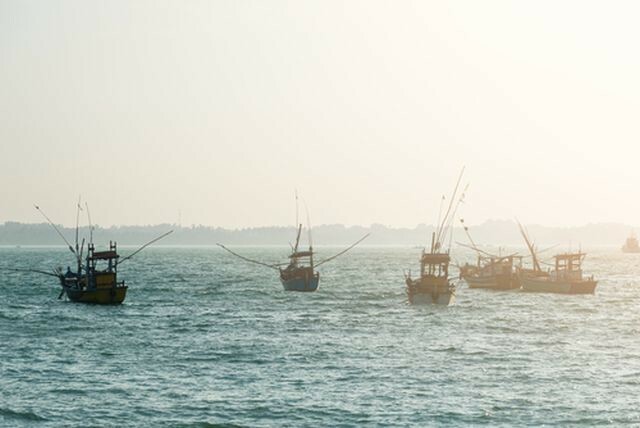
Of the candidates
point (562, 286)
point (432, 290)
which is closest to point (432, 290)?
point (432, 290)

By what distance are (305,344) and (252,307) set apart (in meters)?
34.3

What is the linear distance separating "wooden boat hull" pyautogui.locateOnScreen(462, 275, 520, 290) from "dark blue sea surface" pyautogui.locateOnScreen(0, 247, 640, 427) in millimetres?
30593

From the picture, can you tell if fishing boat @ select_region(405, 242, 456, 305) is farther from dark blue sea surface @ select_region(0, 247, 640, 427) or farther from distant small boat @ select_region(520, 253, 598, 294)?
distant small boat @ select_region(520, 253, 598, 294)

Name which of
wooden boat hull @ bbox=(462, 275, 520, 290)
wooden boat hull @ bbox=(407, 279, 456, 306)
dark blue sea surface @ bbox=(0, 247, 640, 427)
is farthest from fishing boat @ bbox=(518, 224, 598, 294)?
wooden boat hull @ bbox=(407, 279, 456, 306)

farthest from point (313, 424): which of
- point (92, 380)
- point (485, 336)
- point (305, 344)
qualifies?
point (485, 336)

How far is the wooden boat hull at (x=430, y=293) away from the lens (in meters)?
93.3

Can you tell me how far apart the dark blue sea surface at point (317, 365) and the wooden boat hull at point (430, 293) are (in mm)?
1761

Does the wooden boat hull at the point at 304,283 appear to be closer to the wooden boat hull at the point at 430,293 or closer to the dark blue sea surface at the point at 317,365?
the dark blue sea surface at the point at 317,365

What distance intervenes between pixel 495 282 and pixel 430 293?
39.8 m

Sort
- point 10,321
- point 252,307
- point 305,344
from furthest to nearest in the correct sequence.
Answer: point 252,307, point 10,321, point 305,344

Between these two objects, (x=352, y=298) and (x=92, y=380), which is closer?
(x=92, y=380)

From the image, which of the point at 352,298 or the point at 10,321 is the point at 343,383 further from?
the point at 352,298

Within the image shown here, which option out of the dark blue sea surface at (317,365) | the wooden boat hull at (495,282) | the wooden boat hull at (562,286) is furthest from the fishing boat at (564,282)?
the dark blue sea surface at (317,365)

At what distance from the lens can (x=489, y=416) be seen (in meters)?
41.1
